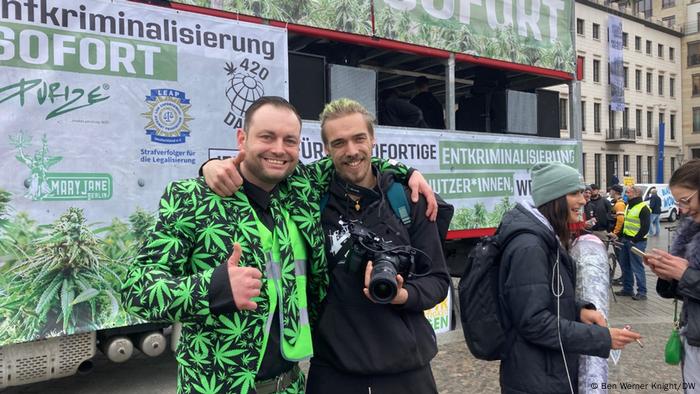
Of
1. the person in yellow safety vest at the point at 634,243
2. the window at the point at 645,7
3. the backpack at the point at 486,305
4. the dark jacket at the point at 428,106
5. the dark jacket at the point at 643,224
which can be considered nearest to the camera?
the backpack at the point at 486,305

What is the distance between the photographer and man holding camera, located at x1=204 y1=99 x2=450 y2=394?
1873 millimetres

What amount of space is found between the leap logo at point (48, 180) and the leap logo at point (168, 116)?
1.79 feet

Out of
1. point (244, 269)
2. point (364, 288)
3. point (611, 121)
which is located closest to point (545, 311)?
point (364, 288)

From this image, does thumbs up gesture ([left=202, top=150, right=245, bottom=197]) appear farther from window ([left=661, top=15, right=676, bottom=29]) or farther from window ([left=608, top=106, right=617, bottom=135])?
window ([left=661, top=15, right=676, bottom=29])

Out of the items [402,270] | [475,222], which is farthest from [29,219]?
[475,222]

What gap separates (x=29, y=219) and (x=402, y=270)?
9.18 feet

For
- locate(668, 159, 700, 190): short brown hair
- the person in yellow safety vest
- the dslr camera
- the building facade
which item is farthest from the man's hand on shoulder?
the building facade

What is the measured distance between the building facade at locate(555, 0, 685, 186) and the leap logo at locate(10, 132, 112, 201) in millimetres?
34770

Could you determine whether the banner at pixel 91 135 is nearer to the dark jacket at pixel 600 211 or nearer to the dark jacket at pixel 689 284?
the dark jacket at pixel 689 284

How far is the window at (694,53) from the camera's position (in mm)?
49694

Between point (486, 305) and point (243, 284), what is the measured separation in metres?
1.16

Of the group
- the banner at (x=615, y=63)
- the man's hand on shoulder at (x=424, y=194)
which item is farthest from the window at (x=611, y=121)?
the man's hand on shoulder at (x=424, y=194)

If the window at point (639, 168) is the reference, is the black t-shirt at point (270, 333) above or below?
below

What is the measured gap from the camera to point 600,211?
11.3 m
